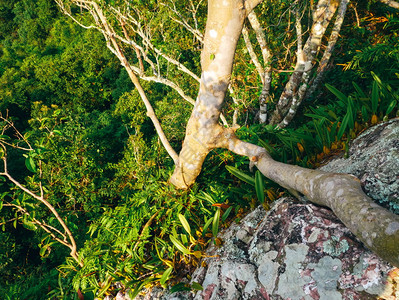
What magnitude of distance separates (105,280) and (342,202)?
235 centimetres

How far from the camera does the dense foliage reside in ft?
8.25

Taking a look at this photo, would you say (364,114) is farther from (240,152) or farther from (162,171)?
(162,171)

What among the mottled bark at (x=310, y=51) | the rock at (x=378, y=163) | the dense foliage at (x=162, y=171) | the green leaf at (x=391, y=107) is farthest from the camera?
the mottled bark at (x=310, y=51)

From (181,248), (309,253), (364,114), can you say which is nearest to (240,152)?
(181,248)

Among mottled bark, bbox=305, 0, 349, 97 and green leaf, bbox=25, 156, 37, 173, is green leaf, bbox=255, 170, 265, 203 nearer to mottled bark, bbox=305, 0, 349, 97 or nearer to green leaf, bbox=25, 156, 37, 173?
green leaf, bbox=25, 156, 37, 173

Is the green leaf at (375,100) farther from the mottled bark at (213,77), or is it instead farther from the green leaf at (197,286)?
the green leaf at (197,286)

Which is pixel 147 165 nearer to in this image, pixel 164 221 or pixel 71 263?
pixel 164 221

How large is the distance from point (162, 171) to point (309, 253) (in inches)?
84.6

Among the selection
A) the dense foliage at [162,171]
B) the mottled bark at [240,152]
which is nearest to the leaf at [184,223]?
the dense foliage at [162,171]

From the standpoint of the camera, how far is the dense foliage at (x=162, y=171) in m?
2.51

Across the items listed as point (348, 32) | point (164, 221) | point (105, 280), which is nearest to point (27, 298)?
point (105, 280)

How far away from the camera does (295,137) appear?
9.43 feet

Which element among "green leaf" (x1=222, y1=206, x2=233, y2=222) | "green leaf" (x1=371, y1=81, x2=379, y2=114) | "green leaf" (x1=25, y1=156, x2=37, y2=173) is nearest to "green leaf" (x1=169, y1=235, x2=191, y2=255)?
"green leaf" (x1=222, y1=206, x2=233, y2=222)

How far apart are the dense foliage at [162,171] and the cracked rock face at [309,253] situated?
0.19 metres
